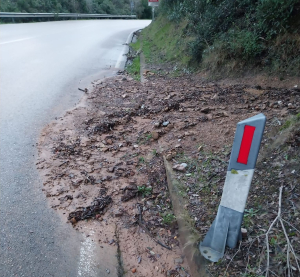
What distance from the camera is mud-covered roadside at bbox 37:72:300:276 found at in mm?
2592

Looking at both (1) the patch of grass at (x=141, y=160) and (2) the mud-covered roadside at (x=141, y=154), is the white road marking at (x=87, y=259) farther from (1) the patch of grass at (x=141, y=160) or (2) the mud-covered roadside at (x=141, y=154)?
(1) the patch of grass at (x=141, y=160)

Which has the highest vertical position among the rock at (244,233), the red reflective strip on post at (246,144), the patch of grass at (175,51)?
the red reflective strip on post at (246,144)

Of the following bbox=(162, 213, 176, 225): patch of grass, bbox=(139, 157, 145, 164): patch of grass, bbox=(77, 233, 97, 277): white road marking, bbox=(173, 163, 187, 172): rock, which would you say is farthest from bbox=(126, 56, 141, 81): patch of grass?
bbox=(77, 233, 97, 277): white road marking

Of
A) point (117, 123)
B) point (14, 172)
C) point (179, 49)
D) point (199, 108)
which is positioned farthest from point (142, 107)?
point (179, 49)

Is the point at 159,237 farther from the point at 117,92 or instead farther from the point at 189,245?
the point at 117,92

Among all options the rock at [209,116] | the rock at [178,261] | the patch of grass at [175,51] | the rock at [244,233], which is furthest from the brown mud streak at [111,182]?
the patch of grass at [175,51]

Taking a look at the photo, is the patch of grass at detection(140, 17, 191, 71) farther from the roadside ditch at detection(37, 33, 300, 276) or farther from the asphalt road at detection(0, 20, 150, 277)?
the roadside ditch at detection(37, 33, 300, 276)

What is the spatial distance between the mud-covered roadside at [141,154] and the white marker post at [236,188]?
0.97 feet

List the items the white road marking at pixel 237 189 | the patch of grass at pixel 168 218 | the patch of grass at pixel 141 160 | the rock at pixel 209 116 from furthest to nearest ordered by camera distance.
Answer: the rock at pixel 209 116 < the patch of grass at pixel 141 160 < the patch of grass at pixel 168 218 < the white road marking at pixel 237 189

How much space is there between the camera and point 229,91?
5.51 meters

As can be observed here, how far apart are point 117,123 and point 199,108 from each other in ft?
4.90

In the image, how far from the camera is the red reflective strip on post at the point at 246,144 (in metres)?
1.85

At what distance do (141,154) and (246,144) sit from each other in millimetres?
2163

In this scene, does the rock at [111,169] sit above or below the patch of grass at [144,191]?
below
